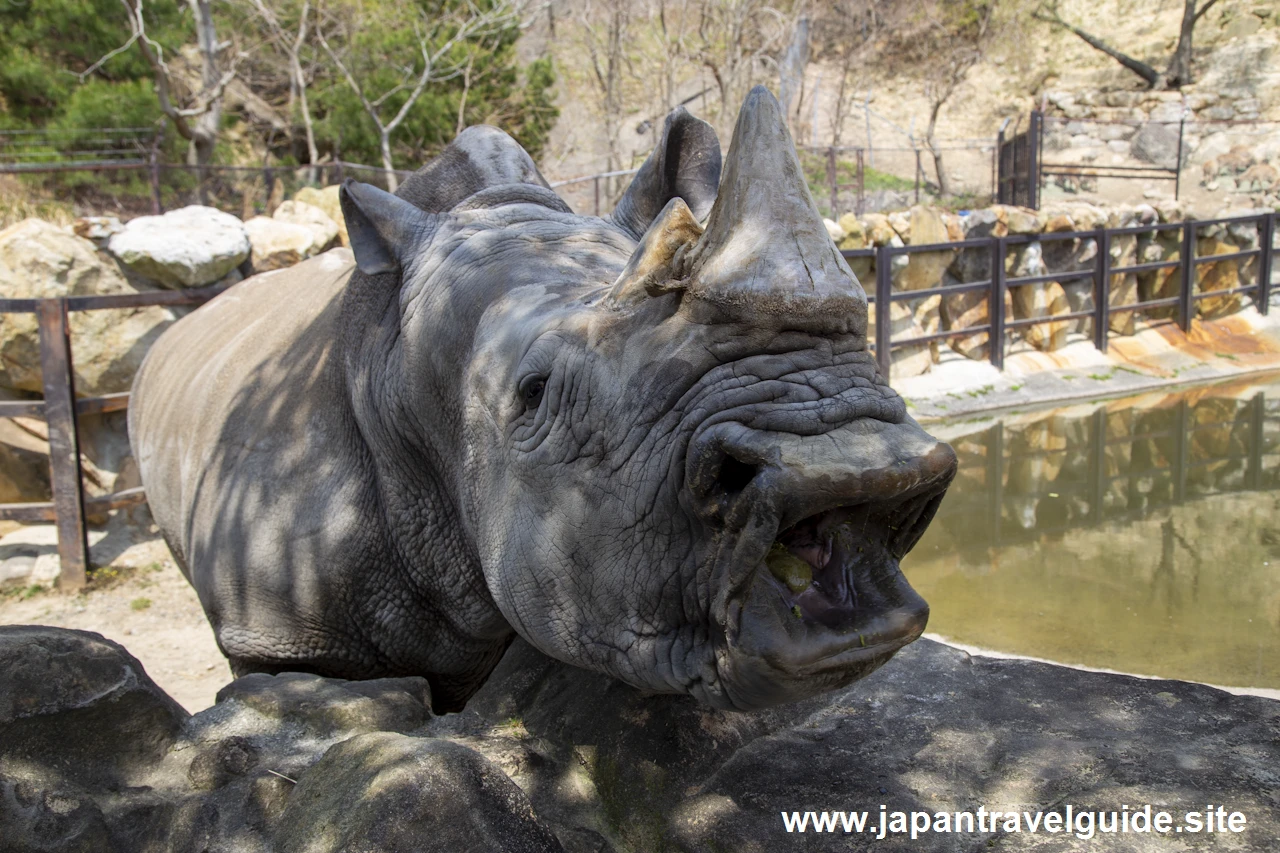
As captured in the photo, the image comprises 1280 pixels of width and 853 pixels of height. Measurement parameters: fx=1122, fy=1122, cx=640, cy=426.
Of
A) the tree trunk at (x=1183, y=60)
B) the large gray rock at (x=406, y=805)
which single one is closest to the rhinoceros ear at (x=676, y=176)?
the large gray rock at (x=406, y=805)

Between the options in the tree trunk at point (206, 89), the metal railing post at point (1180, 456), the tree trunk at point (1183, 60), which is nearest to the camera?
the metal railing post at point (1180, 456)

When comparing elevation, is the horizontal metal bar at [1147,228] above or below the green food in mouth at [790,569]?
below

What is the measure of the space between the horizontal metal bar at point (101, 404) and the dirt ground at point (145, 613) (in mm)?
889

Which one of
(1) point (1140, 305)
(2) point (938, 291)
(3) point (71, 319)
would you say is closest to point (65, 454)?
(3) point (71, 319)

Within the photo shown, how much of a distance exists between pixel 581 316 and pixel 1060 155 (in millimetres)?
24875

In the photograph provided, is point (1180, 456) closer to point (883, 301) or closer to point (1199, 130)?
point (883, 301)

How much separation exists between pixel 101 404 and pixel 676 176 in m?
6.03

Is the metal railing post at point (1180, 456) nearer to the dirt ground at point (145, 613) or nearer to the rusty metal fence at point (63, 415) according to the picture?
the dirt ground at point (145, 613)

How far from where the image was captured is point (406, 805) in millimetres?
1933

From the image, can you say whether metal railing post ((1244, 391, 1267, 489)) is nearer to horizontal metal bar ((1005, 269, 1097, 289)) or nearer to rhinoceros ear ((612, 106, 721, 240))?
horizontal metal bar ((1005, 269, 1097, 289))

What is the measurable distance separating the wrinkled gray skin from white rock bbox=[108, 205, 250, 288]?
494cm

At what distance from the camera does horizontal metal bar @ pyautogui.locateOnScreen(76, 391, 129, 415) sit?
299 inches

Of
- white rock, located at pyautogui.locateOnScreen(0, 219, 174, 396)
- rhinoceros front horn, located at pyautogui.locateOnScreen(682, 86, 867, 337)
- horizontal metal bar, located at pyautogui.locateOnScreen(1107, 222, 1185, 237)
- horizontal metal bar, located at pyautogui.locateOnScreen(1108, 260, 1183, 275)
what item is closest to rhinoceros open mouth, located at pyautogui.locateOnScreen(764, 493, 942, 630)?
rhinoceros front horn, located at pyautogui.locateOnScreen(682, 86, 867, 337)

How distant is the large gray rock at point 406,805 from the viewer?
191 cm
